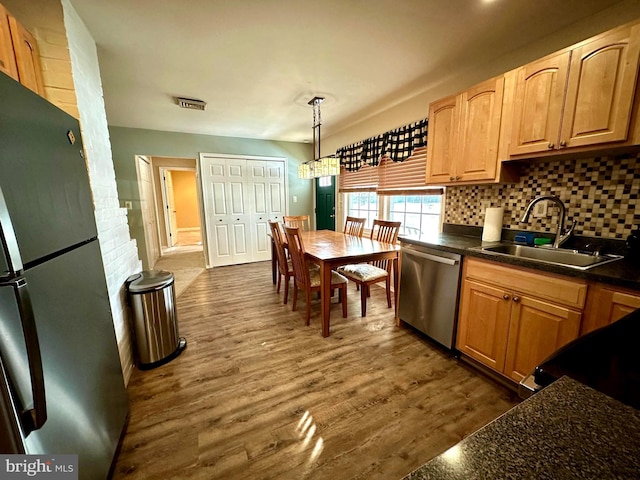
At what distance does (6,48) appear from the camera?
1.19 metres

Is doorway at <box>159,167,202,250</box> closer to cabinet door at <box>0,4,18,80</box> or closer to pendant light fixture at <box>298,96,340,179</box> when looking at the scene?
pendant light fixture at <box>298,96,340,179</box>

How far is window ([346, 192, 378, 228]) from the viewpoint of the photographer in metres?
3.90

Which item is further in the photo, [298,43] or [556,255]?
[298,43]

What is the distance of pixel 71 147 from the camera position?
1.07 meters

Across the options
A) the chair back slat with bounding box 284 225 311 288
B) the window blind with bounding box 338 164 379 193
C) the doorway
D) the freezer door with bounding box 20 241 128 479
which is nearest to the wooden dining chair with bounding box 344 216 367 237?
the window blind with bounding box 338 164 379 193

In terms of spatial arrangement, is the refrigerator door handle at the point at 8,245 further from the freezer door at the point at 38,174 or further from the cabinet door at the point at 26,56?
the cabinet door at the point at 26,56

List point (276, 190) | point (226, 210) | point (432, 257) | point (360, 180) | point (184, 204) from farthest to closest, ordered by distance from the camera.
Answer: point (184, 204)
point (276, 190)
point (226, 210)
point (360, 180)
point (432, 257)

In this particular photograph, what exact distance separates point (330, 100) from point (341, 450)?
126 inches

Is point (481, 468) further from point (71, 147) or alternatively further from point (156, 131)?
point (156, 131)

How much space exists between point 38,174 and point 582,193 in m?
2.85

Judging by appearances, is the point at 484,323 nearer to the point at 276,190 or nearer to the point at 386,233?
the point at 386,233

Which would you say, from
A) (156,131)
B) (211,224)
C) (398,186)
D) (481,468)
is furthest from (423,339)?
(156,131)

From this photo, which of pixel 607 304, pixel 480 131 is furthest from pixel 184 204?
pixel 607 304

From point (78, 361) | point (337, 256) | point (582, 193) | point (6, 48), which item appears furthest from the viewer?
point (337, 256)
